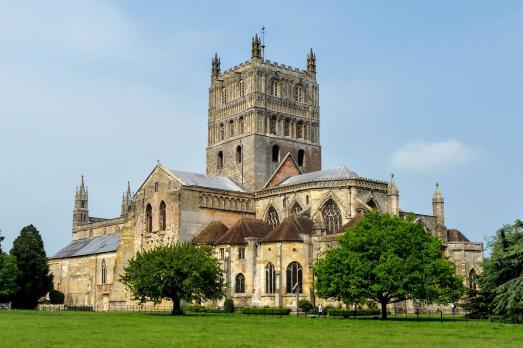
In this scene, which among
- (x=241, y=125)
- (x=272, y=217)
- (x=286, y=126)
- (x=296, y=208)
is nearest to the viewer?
(x=296, y=208)

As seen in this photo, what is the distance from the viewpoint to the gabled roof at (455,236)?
86688 millimetres

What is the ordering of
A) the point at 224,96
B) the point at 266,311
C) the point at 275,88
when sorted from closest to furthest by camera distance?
the point at 266,311 < the point at 275,88 < the point at 224,96

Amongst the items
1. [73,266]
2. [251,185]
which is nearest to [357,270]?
[251,185]

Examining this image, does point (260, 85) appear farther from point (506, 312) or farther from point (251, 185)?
point (506, 312)

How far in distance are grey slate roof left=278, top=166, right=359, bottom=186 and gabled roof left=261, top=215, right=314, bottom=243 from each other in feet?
22.2

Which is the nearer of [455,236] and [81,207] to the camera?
[455,236]

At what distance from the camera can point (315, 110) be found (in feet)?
334

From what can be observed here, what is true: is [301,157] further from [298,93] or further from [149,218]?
[149,218]

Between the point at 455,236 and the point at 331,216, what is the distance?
15.6 metres

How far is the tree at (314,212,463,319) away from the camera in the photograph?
57.2 m

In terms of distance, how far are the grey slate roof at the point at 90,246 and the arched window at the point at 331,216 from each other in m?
37.7

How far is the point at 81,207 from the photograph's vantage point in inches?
5773

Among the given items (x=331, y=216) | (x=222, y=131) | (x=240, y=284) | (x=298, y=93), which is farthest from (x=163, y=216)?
(x=298, y=93)

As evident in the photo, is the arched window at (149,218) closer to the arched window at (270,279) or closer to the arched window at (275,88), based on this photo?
the arched window at (270,279)
